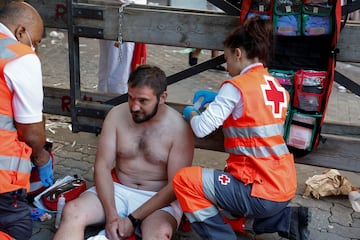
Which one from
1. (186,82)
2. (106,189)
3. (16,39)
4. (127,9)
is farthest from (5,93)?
(186,82)

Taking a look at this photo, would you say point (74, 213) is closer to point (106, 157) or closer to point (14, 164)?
point (106, 157)

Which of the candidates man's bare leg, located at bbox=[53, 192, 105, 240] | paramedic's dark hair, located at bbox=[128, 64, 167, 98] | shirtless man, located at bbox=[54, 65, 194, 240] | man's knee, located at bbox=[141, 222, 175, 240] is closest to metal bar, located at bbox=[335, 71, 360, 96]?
shirtless man, located at bbox=[54, 65, 194, 240]

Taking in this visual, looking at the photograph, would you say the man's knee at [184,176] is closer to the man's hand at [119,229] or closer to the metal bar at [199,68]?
the man's hand at [119,229]

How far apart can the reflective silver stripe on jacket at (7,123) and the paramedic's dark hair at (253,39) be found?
128 centimetres

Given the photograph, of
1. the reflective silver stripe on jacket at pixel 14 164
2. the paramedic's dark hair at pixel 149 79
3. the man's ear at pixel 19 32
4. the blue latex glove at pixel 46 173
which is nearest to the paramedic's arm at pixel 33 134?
the reflective silver stripe on jacket at pixel 14 164

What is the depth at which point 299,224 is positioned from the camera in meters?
3.47

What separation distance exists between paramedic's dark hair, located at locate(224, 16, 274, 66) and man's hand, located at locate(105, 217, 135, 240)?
48.4 inches

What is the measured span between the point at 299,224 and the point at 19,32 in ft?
6.67

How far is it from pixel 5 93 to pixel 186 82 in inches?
185

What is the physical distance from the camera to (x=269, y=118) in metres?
3.10

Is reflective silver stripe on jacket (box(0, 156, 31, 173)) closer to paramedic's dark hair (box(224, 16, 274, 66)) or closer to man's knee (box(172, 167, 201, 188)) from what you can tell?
man's knee (box(172, 167, 201, 188))

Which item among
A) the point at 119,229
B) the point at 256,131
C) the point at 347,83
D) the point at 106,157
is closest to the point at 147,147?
the point at 106,157

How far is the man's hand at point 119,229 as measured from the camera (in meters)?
3.33

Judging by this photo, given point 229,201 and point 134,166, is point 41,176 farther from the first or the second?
point 229,201
